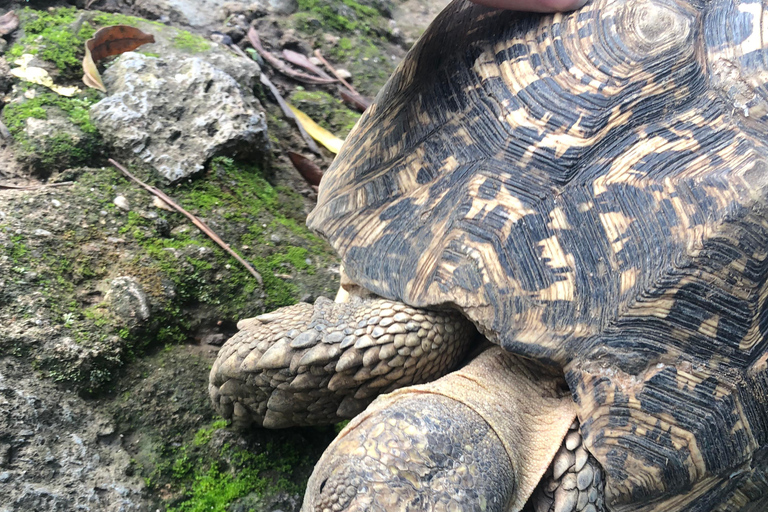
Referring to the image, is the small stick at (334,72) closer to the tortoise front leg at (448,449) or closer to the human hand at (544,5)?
the human hand at (544,5)

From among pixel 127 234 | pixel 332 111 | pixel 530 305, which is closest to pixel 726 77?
pixel 530 305

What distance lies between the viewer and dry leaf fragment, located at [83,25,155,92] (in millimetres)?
2828

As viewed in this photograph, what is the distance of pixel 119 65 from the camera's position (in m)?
2.89

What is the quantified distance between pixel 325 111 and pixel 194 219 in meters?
1.43

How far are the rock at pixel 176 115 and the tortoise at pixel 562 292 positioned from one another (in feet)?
3.65

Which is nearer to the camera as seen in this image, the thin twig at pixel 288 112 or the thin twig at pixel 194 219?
the thin twig at pixel 194 219

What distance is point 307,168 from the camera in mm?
3158

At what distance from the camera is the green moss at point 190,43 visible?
3.18 m

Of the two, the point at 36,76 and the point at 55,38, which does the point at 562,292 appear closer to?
the point at 36,76

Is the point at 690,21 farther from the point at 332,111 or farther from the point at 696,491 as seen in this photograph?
the point at 332,111

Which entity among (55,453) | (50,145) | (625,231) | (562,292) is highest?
(625,231)

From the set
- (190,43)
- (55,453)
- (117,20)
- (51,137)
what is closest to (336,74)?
(190,43)

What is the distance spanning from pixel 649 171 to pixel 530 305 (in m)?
0.47

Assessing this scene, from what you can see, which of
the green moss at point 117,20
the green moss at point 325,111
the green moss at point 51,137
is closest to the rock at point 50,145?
the green moss at point 51,137
